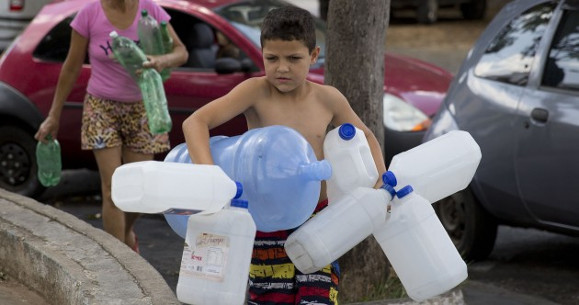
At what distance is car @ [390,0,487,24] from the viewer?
77.7ft

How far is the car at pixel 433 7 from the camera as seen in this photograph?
23.7 m

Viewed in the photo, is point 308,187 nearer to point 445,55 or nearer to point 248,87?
point 248,87

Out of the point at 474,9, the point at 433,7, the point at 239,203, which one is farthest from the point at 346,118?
the point at 474,9

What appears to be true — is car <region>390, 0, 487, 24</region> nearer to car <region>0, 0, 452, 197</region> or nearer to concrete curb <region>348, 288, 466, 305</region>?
→ car <region>0, 0, 452, 197</region>

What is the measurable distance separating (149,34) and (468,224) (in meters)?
2.21

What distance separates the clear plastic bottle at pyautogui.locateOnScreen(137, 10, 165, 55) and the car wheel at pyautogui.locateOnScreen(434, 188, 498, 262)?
200cm

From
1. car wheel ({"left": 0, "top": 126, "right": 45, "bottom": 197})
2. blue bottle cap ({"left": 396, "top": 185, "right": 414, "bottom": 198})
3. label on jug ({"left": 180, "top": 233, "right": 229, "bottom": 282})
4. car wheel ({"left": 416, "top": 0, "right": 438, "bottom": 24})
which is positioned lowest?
car wheel ({"left": 416, "top": 0, "right": 438, "bottom": 24})

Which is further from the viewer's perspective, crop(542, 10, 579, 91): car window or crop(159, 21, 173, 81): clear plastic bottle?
crop(542, 10, 579, 91): car window

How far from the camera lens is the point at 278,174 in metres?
4.05

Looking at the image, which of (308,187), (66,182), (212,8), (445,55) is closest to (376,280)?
(308,187)

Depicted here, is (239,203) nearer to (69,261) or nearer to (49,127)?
(69,261)

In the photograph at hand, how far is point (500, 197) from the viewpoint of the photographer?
7406mm

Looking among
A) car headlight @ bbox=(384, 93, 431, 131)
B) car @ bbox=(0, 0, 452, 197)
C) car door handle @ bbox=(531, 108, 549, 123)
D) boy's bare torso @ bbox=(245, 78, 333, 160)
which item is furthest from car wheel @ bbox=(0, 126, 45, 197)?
boy's bare torso @ bbox=(245, 78, 333, 160)

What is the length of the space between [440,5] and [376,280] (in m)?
18.6
